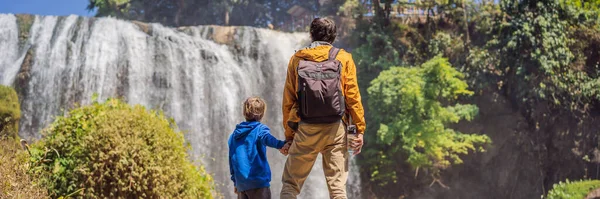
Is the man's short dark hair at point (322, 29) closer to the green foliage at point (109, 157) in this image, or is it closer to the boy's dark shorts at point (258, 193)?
the boy's dark shorts at point (258, 193)

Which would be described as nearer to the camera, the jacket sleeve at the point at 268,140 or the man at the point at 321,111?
the man at the point at 321,111

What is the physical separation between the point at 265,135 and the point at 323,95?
2.16 feet

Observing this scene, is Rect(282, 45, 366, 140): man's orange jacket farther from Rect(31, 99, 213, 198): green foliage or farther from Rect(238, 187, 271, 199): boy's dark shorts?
Rect(31, 99, 213, 198): green foliage

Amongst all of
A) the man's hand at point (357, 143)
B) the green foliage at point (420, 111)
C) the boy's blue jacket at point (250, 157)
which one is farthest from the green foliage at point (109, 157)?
the green foliage at point (420, 111)

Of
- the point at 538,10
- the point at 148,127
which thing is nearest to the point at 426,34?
the point at 538,10

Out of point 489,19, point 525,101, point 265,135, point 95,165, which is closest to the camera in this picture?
point 265,135

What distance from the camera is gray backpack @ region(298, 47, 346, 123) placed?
4068 mm

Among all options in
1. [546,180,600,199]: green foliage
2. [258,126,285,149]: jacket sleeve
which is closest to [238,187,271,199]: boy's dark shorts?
[258,126,285,149]: jacket sleeve

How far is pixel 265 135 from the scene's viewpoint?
4.52 metres

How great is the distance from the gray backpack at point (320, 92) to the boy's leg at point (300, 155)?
2.9 inches

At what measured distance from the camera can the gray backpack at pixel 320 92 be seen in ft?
13.3

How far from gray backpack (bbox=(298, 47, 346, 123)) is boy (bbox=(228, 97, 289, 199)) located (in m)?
0.56

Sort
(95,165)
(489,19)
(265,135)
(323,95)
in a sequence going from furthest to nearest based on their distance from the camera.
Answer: (489,19)
(95,165)
(265,135)
(323,95)

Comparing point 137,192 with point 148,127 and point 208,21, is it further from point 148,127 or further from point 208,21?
point 208,21
